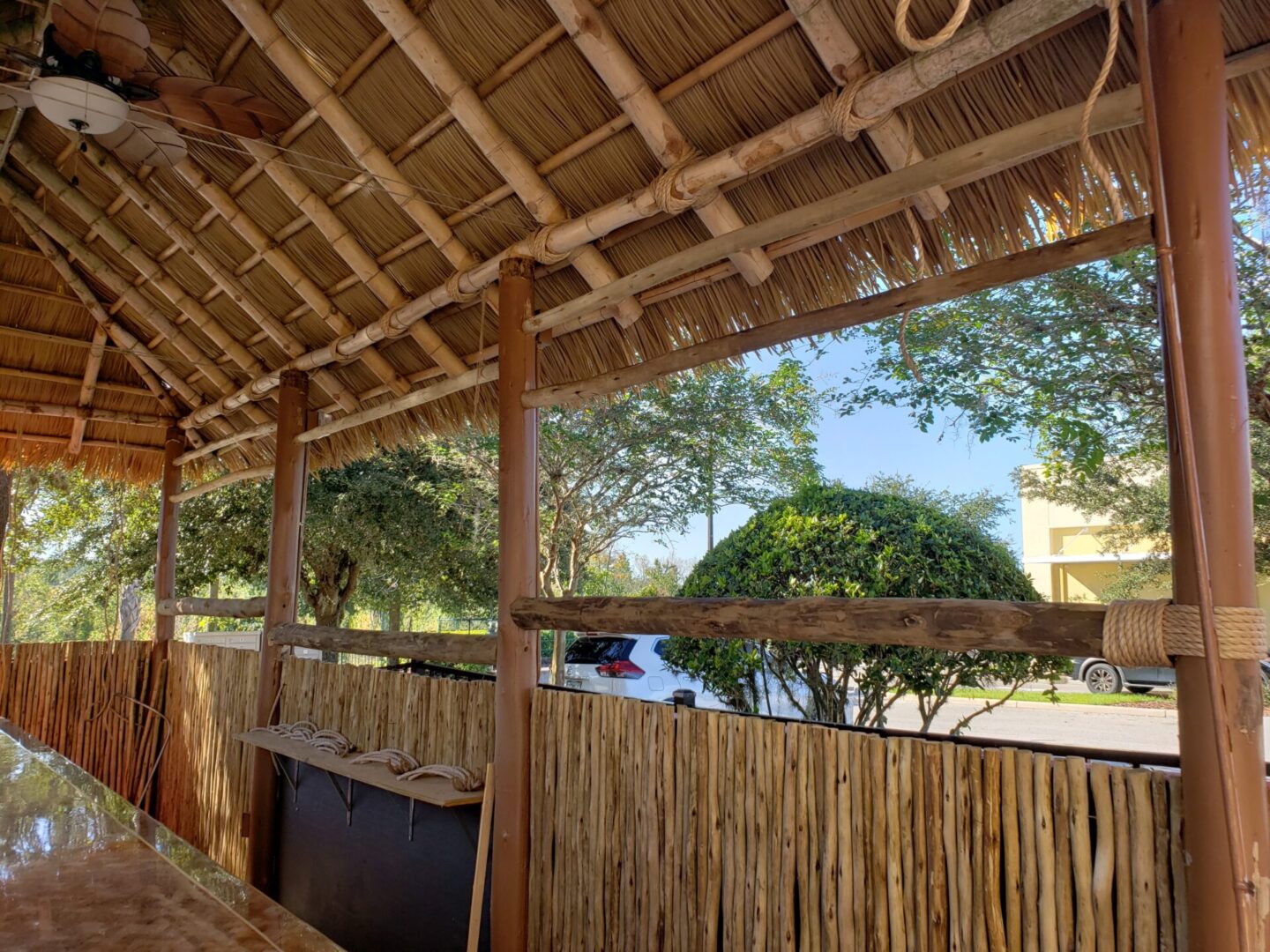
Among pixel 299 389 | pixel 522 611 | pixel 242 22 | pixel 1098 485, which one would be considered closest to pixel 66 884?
pixel 522 611

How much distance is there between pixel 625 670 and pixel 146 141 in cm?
509

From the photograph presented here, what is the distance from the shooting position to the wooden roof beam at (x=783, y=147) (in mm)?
1739

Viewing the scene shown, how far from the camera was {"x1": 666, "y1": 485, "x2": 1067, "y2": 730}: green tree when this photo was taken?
431cm

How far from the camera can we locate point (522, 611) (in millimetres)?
2875

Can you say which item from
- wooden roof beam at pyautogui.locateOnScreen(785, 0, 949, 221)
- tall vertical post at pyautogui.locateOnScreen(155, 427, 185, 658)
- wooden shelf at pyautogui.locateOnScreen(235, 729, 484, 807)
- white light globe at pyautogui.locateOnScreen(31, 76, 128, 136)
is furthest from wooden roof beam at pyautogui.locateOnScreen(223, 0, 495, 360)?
tall vertical post at pyautogui.locateOnScreen(155, 427, 185, 658)

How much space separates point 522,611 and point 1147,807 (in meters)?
1.90

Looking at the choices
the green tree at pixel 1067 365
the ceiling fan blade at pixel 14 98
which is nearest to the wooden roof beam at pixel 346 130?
the ceiling fan blade at pixel 14 98

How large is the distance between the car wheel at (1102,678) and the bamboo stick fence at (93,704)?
9.68 meters

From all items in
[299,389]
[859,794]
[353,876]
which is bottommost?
[353,876]

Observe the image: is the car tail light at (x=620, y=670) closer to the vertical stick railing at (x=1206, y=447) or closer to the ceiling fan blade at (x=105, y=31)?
the ceiling fan blade at (x=105, y=31)

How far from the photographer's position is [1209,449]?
1484 mm

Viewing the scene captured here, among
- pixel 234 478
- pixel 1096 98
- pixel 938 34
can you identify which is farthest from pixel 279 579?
pixel 1096 98

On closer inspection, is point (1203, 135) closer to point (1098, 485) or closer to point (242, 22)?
point (242, 22)

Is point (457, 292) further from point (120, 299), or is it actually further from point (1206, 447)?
point (120, 299)
